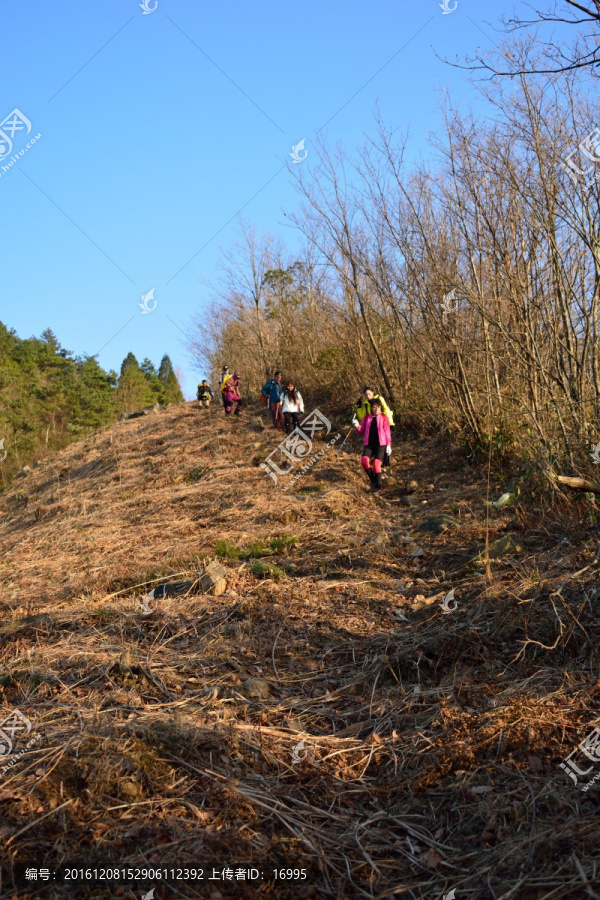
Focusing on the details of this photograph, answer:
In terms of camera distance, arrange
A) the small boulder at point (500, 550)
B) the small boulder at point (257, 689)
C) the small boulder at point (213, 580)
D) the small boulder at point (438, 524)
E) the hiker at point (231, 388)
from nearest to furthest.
A: the small boulder at point (257, 689) → the small boulder at point (213, 580) → the small boulder at point (500, 550) → the small boulder at point (438, 524) → the hiker at point (231, 388)

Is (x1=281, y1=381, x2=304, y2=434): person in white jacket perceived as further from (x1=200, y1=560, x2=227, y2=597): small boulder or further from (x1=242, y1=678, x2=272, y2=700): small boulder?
(x1=242, y1=678, x2=272, y2=700): small boulder

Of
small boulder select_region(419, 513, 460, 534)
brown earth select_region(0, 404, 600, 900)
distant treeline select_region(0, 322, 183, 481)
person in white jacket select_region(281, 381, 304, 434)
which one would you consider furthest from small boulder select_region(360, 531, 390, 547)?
distant treeline select_region(0, 322, 183, 481)

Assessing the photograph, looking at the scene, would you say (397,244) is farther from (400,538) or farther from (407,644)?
(407,644)

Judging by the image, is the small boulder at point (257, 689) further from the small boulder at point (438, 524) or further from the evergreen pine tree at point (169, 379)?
the evergreen pine tree at point (169, 379)

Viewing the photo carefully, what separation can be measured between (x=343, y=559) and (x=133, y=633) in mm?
2653

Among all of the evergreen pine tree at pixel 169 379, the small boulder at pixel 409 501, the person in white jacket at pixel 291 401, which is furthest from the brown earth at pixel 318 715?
the evergreen pine tree at pixel 169 379

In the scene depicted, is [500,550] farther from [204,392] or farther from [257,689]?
[204,392]

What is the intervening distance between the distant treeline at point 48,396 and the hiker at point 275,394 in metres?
18.9

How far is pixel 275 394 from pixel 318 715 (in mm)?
13631

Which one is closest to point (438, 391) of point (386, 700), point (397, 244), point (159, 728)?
point (397, 244)

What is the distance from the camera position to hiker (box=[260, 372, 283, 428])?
17.0 metres

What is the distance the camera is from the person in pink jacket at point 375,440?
10.7m

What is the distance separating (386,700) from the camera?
12.8ft

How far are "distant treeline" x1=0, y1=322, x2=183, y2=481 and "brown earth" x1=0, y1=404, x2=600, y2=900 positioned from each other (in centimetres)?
2836
